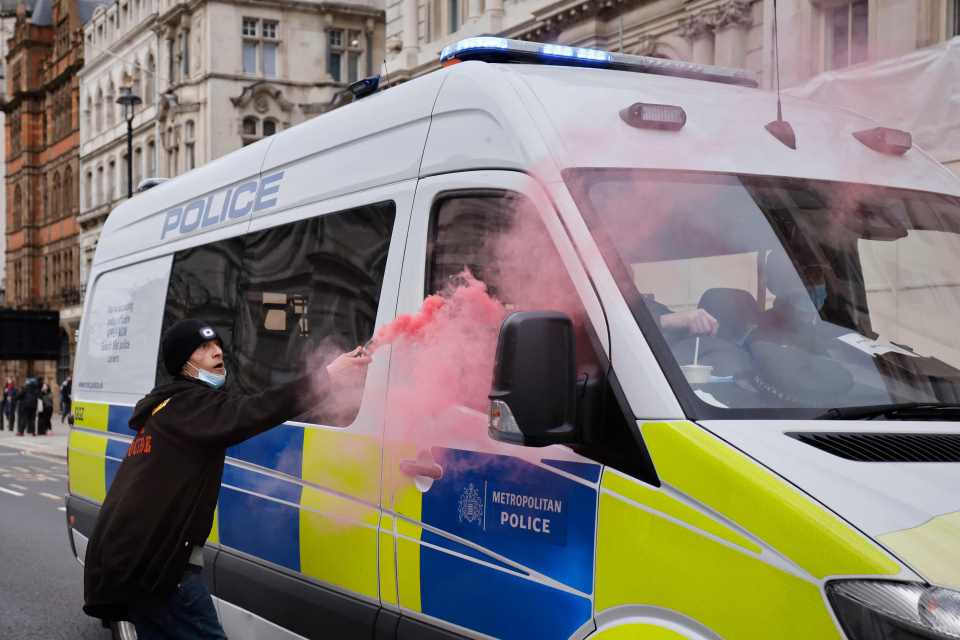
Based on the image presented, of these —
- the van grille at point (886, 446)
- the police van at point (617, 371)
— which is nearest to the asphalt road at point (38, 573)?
the police van at point (617, 371)

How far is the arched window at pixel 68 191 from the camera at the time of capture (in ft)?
205

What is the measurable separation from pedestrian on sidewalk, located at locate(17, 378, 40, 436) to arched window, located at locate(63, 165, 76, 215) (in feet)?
85.1

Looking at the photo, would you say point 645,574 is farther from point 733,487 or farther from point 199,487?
point 199,487

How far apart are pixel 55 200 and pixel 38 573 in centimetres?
5775

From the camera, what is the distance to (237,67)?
46969 millimetres

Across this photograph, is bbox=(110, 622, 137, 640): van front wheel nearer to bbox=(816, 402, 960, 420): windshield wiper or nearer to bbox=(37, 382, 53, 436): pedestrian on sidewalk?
bbox=(816, 402, 960, 420): windshield wiper

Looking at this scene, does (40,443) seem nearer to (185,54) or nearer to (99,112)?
(185,54)

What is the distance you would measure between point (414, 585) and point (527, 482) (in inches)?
31.1

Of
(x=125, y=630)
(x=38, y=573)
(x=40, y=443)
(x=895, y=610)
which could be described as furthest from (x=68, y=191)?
(x=895, y=610)

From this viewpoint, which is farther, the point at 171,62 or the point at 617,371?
the point at 171,62

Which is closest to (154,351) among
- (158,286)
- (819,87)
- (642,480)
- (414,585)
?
(158,286)

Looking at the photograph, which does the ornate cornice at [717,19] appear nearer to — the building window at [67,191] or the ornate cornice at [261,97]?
the ornate cornice at [261,97]

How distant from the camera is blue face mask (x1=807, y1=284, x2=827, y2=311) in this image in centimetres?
379

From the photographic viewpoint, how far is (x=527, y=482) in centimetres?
378
